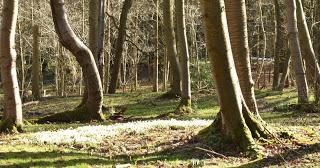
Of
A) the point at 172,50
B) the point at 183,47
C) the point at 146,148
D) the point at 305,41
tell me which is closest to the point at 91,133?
the point at 146,148

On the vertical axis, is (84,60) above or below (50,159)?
above

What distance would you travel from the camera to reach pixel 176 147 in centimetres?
1207

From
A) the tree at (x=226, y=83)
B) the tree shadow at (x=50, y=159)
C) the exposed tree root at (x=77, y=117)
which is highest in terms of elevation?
the tree at (x=226, y=83)

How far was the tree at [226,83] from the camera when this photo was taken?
10531 millimetres

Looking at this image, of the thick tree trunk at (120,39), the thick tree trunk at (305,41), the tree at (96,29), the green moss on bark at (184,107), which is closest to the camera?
the green moss on bark at (184,107)

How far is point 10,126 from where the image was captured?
47.9 ft

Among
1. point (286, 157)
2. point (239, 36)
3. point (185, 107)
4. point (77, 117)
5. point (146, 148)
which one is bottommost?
point (286, 157)

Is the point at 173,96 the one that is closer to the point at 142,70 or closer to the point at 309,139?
the point at 309,139

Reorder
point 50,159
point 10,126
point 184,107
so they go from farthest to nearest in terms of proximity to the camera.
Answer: point 184,107 < point 10,126 < point 50,159

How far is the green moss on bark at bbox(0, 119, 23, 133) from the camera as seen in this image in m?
14.5

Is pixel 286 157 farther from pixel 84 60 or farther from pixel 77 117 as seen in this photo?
pixel 77 117

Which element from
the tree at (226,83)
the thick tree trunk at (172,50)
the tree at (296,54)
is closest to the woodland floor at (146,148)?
the tree at (226,83)

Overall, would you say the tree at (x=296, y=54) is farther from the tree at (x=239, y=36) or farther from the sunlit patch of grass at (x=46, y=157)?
the sunlit patch of grass at (x=46, y=157)

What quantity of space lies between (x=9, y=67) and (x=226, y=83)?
22.4ft
